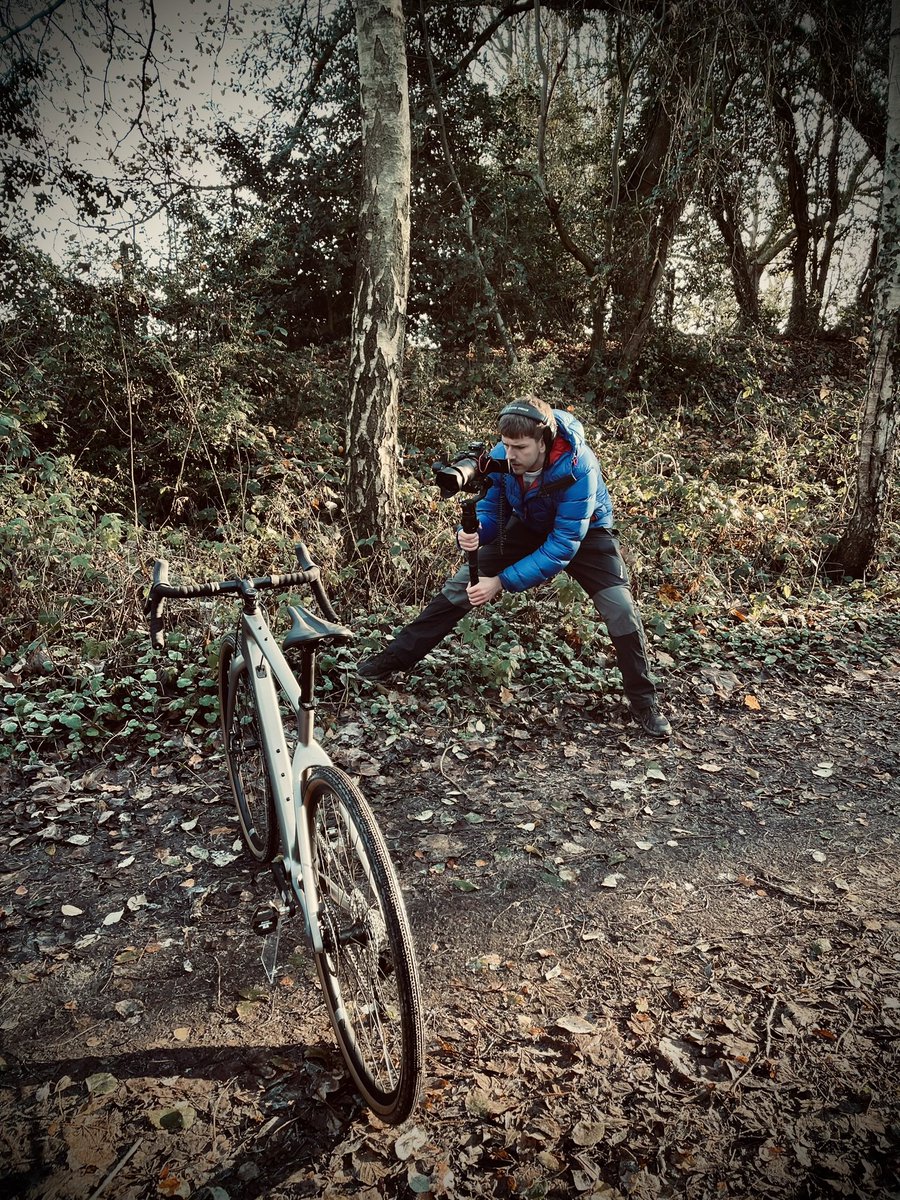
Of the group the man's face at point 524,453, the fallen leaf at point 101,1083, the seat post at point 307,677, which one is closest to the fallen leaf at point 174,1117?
the fallen leaf at point 101,1083

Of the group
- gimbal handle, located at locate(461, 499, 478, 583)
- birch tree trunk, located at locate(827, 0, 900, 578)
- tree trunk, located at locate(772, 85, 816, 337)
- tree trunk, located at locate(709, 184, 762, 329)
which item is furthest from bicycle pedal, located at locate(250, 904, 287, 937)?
tree trunk, located at locate(772, 85, 816, 337)

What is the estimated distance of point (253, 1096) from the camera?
2277 mm

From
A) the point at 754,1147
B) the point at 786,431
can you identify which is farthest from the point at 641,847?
the point at 786,431

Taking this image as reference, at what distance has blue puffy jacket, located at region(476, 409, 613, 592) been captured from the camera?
4027 mm

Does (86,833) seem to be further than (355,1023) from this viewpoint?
Yes

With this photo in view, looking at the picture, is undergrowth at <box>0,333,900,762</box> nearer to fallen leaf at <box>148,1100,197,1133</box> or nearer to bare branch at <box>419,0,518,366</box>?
bare branch at <box>419,0,518,366</box>

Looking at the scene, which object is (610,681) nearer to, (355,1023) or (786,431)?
(355,1023)

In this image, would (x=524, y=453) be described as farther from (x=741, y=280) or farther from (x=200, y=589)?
(x=741, y=280)

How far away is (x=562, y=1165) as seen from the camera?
2086 mm

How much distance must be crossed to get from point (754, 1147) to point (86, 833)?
3.27 m

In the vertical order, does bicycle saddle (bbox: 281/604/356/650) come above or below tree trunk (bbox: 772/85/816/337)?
below

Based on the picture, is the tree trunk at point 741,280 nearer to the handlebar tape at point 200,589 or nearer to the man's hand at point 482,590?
the man's hand at point 482,590

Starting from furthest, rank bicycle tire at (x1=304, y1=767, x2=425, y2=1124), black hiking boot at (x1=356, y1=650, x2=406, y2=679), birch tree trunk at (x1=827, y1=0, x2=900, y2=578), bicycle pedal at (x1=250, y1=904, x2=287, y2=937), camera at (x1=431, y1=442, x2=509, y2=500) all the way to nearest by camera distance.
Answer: birch tree trunk at (x1=827, y1=0, x2=900, y2=578)
black hiking boot at (x1=356, y1=650, x2=406, y2=679)
camera at (x1=431, y1=442, x2=509, y2=500)
bicycle pedal at (x1=250, y1=904, x2=287, y2=937)
bicycle tire at (x1=304, y1=767, x2=425, y2=1124)

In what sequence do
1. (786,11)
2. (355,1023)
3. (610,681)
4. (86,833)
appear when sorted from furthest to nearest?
(786,11), (610,681), (86,833), (355,1023)
